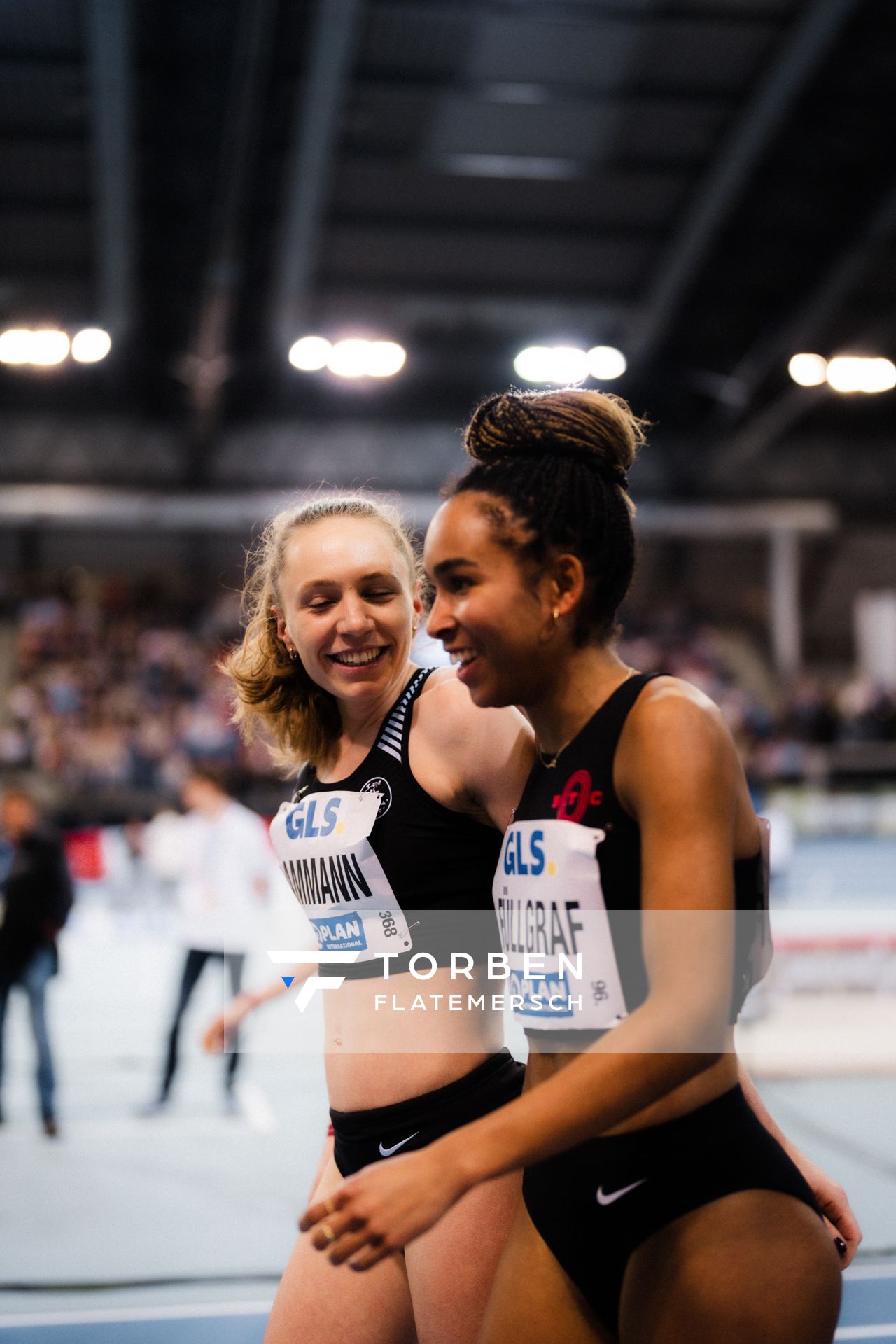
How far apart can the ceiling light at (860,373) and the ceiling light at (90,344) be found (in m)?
9.93

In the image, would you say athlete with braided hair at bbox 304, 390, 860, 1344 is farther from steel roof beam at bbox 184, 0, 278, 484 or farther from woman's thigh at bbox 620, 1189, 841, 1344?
steel roof beam at bbox 184, 0, 278, 484

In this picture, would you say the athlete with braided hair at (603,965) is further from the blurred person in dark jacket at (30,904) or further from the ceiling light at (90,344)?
the ceiling light at (90,344)

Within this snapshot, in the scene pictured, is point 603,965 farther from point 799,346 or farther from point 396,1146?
point 799,346

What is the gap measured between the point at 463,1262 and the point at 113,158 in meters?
14.6

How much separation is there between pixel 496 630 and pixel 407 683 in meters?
0.51

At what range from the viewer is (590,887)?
1.48 m

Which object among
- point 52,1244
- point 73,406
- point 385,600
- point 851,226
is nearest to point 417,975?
point 385,600

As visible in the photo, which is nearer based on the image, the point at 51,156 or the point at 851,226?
the point at 51,156

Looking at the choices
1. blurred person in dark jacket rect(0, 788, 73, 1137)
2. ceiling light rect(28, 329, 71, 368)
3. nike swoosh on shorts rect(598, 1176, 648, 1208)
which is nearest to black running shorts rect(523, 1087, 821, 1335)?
nike swoosh on shorts rect(598, 1176, 648, 1208)

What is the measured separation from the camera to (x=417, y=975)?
1.92 m

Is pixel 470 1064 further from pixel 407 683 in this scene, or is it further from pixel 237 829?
pixel 237 829

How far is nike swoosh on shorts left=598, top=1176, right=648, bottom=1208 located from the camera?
1485mm

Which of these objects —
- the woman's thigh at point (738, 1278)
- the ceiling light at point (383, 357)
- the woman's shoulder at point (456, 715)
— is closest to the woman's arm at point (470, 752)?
the woman's shoulder at point (456, 715)

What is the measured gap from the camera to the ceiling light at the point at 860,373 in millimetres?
17266
